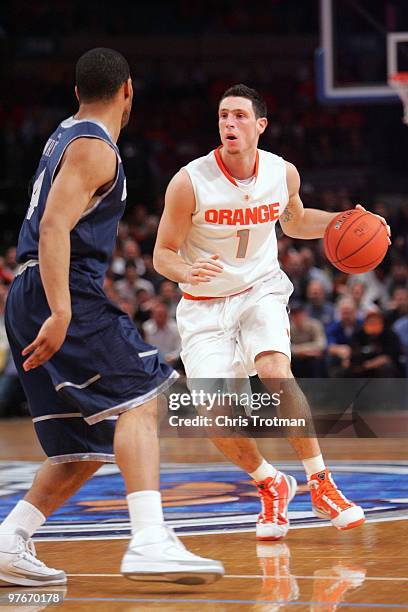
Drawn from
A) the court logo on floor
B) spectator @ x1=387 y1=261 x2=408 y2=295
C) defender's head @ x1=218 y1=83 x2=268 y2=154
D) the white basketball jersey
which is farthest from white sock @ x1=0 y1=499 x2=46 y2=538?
spectator @ x1=387 y1=261 x2=408 y2=295

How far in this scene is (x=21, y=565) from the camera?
396 cm

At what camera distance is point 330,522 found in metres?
5.48

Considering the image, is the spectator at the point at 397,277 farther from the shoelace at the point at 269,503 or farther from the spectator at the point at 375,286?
the shoelace at the point at 269,503

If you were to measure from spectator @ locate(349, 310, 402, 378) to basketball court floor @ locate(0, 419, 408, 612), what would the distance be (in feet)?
9.20

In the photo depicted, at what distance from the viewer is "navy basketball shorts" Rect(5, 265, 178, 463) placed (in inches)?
149

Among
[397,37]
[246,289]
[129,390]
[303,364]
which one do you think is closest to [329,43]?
[397,37]

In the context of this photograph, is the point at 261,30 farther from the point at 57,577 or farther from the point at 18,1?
the point at 57,577

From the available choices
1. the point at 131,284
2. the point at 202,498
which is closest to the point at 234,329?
the point at 202,498

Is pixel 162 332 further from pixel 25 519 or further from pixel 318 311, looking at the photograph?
pixel 25 519

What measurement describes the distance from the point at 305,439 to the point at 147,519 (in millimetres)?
1638

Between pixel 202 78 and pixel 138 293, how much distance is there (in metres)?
10.4

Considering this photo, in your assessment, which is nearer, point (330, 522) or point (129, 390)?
point (129, 390)

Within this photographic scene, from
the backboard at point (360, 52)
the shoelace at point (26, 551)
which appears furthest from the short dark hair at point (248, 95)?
the backboard at point (360, 52)

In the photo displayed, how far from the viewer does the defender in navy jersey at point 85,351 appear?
3.65m
